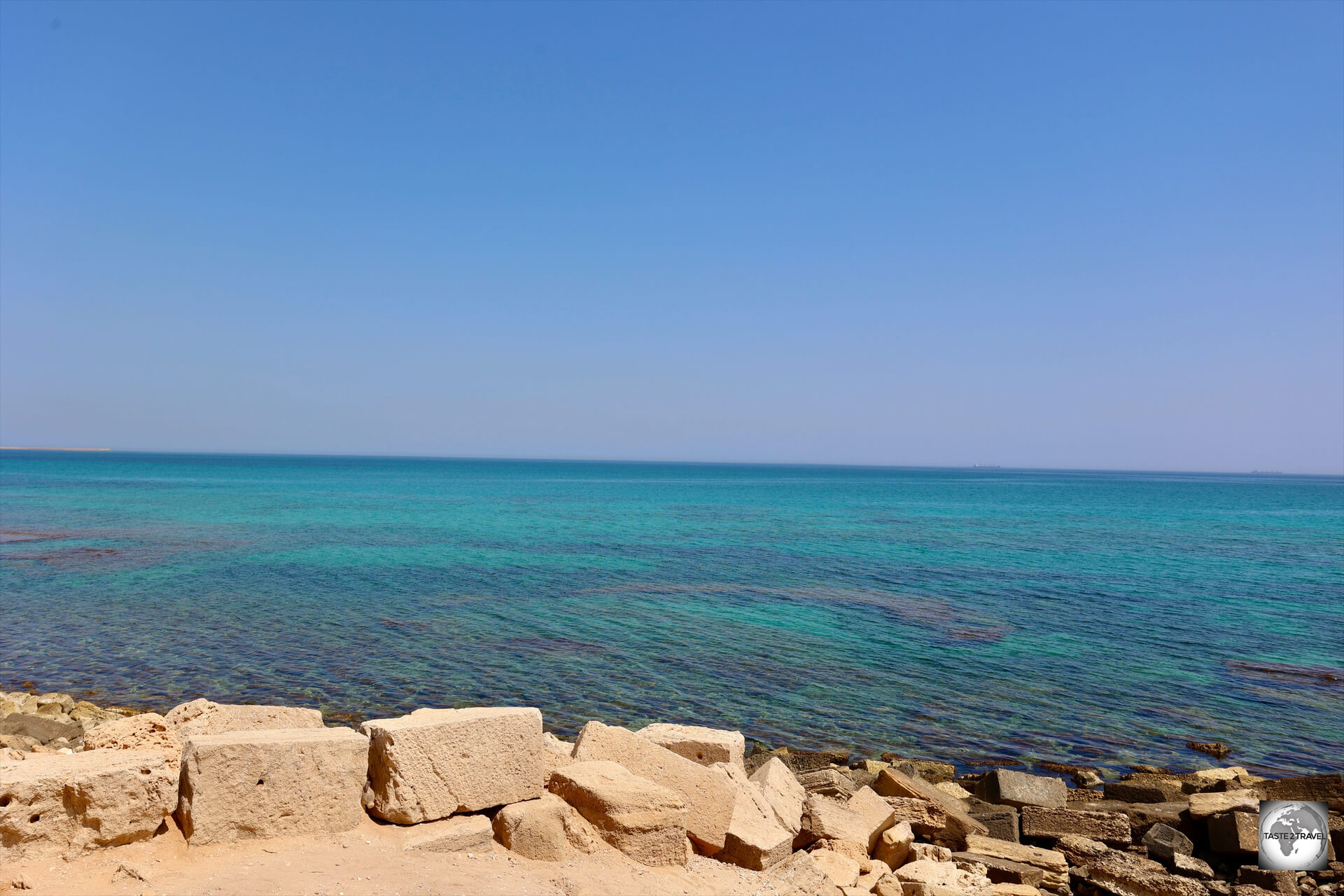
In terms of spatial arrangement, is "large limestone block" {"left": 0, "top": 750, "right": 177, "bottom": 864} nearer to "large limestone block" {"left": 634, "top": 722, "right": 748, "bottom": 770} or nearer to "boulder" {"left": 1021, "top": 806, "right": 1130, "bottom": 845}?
"large limestone block" {"left": 634, "top": 722, "right": 748, "bottom": 770}

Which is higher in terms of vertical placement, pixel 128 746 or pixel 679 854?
pixel 128 746

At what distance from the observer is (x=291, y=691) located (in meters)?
13.2

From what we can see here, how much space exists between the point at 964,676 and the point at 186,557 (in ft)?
84.1

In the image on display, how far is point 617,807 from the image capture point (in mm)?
5895

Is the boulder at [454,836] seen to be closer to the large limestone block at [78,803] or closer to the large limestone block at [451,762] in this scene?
the large limestone block at [451,762]

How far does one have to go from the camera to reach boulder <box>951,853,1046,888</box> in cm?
719

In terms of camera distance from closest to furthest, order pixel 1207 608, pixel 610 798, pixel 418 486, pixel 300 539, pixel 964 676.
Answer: pixel 610 798, pixel 964 676, pixel 1207 608, pixel 300 539, pixel 418 486

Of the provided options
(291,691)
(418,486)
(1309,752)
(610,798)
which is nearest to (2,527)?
(291,691)

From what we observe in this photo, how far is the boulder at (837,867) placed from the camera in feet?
21.1

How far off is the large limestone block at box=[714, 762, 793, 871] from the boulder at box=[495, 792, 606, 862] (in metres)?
1.12

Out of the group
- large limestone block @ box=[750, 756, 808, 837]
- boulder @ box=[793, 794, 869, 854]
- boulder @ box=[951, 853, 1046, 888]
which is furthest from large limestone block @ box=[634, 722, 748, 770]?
boulder @ box=[951, 853, 1046, 888]

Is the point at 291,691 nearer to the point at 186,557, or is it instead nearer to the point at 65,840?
the point at 65,840

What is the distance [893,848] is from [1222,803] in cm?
395

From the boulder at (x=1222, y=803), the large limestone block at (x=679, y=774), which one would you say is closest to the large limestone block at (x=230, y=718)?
the large limestone block at (x=679, y=774)
